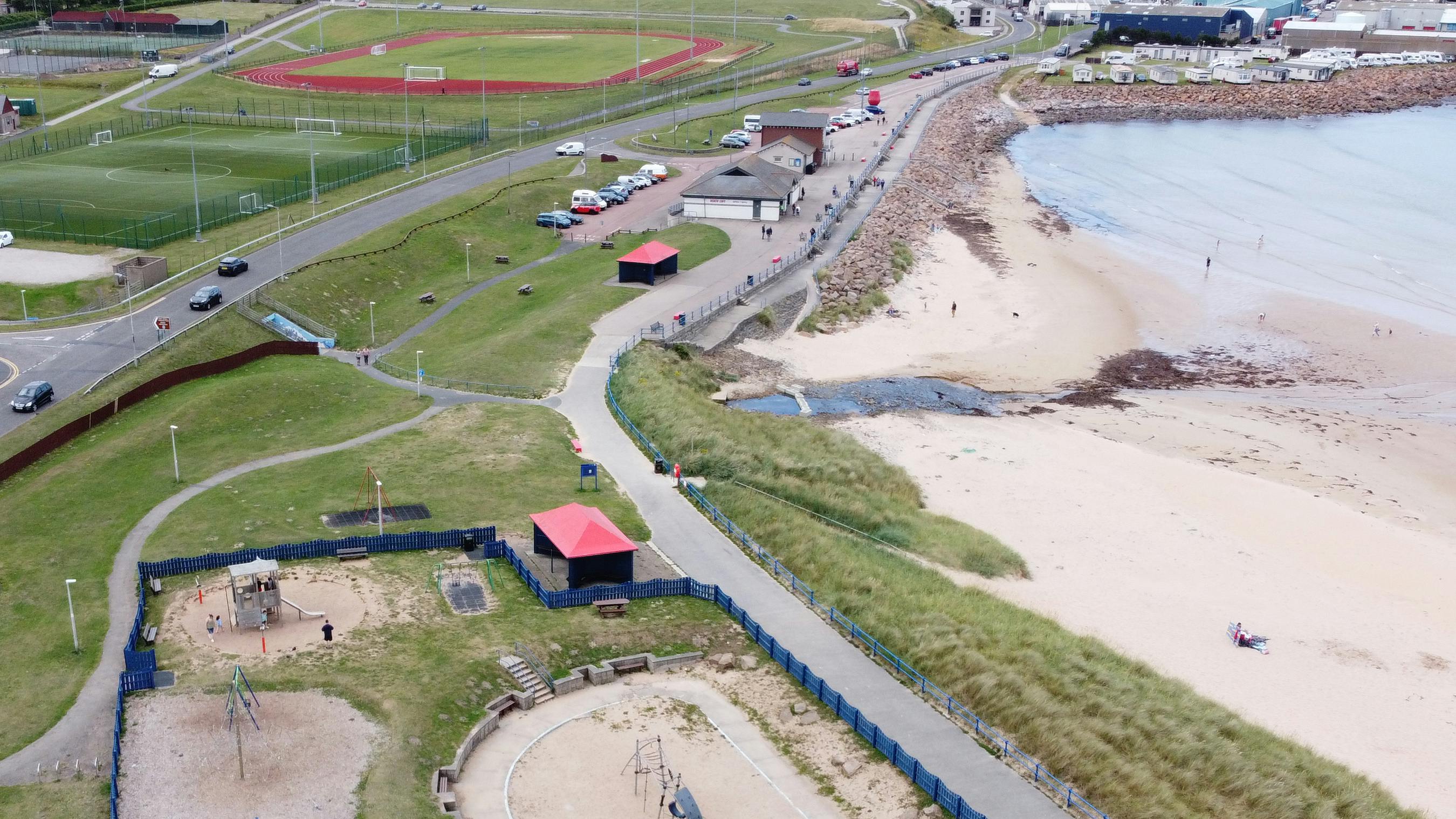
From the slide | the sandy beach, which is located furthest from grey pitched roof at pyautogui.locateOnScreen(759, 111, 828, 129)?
the slide

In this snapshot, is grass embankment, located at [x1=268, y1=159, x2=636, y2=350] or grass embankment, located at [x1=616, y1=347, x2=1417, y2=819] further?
grass embankment, located at [x1=268, y1=159, x2=636, y2=350]

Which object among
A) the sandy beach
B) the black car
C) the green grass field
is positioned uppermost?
the green grass field

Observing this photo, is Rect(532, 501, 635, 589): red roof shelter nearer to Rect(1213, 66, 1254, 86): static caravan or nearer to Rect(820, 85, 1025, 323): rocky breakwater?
Rect(820, 85, 1025, 323): rocky breakwater

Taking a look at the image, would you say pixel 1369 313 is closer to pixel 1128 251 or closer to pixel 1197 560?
pixel 1128 251

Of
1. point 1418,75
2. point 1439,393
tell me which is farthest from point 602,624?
point 1418,75

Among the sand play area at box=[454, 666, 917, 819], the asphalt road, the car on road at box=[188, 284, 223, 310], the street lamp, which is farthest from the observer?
the car on road at box=[188, 284, 223, 310]

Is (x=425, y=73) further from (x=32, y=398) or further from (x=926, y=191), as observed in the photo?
(x=32, y=398)

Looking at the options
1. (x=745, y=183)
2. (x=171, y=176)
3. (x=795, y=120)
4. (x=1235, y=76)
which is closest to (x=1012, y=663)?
(x=745, y=183)
